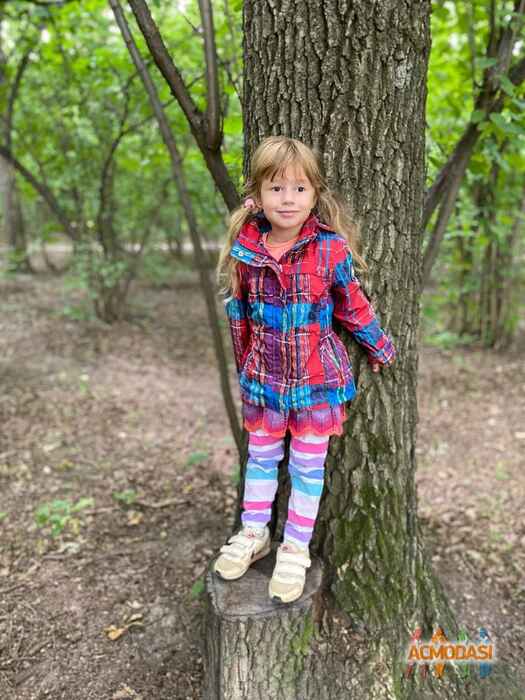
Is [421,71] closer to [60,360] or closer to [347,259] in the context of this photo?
[347,259]

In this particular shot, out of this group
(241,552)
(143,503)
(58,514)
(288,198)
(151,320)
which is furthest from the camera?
(151,320)

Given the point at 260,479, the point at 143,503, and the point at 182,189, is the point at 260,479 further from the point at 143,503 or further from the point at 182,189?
the point at 143,503

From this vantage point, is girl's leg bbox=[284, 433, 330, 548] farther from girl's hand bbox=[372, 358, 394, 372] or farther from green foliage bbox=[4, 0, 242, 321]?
green foliage bbox=[4, 0, 242, 321]

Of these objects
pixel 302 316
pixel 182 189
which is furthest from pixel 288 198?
pixel 182 189

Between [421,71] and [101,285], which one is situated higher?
[421,71]

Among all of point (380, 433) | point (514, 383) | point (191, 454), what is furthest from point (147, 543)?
point (514, 383)

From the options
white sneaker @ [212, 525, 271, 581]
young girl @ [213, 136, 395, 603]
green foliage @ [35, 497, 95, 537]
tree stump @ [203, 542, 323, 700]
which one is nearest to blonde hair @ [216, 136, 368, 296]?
young girl @ [213, 136, 395, 603]

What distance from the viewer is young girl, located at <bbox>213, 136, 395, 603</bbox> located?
177cm

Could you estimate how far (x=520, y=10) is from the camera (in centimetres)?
236

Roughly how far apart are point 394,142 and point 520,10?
1145 millimetres

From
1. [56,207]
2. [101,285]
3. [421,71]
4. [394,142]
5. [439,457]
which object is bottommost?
[439,457]

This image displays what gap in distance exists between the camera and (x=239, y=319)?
1.96 meters

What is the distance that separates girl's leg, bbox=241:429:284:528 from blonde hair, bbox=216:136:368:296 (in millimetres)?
565

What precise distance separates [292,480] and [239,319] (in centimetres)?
61
